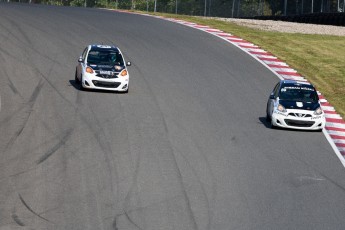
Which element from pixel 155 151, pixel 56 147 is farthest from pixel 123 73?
pixel 56 147

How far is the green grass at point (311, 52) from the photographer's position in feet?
128

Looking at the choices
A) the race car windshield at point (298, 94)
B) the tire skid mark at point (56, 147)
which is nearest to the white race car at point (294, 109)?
the race car windshield at point (298, 94)

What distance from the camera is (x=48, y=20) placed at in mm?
47781

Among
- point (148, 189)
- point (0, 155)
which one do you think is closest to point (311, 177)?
point (148, 189)

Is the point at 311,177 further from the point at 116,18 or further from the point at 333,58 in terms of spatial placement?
the point at 116,18

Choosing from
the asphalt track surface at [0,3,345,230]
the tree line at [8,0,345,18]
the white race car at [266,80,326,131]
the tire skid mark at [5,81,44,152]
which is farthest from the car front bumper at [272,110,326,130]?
the tree line at [8,0,345,18]

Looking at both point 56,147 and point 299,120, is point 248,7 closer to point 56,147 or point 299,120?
point 299,120

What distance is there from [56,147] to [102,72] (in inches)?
319

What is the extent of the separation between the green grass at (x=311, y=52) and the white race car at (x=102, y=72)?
7.90 meters

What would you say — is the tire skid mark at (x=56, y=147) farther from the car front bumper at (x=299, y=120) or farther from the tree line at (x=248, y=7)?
the tree line at (x=248, y=7)

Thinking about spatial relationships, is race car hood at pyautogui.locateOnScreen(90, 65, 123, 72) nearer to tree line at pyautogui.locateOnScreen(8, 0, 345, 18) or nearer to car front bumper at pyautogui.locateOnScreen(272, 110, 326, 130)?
car front bumper at pyautogui.locateOnScreen(272, 110, 326, 130)

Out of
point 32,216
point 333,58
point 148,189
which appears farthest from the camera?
point 333,58

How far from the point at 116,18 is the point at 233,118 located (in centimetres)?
2216

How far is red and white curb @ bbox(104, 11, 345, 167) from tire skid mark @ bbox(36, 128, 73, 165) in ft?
25.0
